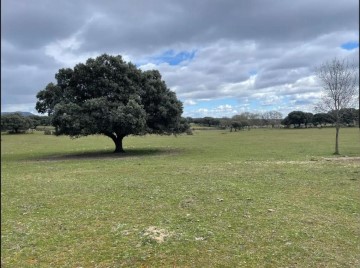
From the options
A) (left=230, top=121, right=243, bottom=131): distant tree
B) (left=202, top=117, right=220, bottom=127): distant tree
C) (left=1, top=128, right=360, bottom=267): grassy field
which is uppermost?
(left=202, top=117, right=220, bottom=127): distant tree

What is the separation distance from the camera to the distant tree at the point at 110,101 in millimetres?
30578

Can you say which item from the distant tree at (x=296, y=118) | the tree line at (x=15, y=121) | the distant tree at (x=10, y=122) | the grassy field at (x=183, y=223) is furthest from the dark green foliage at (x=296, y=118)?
the grassy field at (x=183, y=223)

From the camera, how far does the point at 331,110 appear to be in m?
34.6

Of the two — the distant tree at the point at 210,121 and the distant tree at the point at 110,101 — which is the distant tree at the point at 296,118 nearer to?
the distant tree at the point at 210,121

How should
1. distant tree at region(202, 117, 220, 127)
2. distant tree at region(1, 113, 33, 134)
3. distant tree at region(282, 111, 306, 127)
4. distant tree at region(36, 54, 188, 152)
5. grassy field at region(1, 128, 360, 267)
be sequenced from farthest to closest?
distant tree at region(202, 117, 220, 127) → distant tree at region(282, 111, 306, 127) → distant tree at region(36, 54, 188, 152) → distant tree at region(1, 113, 33, 134) → grassy field at region(1, 128, 360, 267)

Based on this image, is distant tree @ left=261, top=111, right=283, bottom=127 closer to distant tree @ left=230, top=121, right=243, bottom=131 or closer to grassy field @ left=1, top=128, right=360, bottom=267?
distant tree @ left=230, top=121, right=243, bottom=131

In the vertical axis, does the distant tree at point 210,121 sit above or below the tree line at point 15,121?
above

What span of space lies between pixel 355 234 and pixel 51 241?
7105 mm

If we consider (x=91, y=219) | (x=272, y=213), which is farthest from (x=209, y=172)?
(x=91, y=219)

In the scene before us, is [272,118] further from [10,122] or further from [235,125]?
[10,122]

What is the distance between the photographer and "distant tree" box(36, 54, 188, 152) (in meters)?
30.6

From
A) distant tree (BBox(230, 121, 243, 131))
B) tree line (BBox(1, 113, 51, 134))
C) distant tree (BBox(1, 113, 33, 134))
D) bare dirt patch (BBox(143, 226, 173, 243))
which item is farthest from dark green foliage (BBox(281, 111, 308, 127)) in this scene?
bare dirt patch (BBox(143, 226, 173, 243))

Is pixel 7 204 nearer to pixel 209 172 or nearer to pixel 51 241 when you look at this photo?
pixel 51 241

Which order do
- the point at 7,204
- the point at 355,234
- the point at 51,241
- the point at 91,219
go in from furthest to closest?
the point at 7,204, the point at 91,219, the point at 355,234, the point at 51,241
